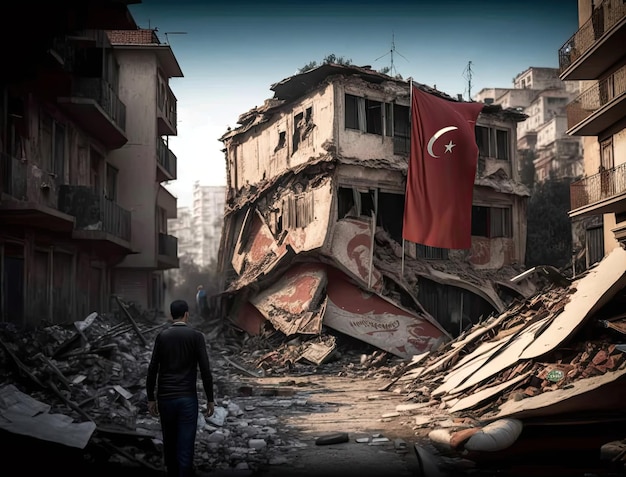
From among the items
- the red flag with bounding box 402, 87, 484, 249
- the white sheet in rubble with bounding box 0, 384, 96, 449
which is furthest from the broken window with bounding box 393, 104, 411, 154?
the white sheet in rubble with bounding box 0, 384, 96, 449

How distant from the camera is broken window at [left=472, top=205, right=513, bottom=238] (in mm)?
24453

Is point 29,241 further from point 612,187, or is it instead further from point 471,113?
point 612,187

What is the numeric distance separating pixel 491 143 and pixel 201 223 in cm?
7214

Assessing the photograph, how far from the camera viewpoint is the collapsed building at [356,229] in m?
19.3

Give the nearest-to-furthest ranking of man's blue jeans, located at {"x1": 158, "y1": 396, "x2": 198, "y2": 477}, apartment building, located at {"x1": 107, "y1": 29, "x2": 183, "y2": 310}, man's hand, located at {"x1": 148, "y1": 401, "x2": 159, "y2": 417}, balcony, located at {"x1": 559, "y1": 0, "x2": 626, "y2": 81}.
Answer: man's blue jeans, located at {"x1": 158, "y1": 396, "x2": 198, "y2": 477}, man's hand, located at {"x1": 148, "y1": 401, "x2": 159, "y2": 417}, balcony, located at {"x1": 559, "y1": 0, "x2": 626, "y2": 81}, apartment building, located at {"x1": 107, "y1": 29, "x2": 183, "y2": 310}

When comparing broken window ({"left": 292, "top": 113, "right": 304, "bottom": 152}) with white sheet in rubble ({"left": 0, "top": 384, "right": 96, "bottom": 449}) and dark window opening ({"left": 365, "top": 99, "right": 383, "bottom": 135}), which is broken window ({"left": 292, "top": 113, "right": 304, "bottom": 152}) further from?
white sheet in rubble ({"left": 0, "top": 384, "right": 96, "bottom": 449})

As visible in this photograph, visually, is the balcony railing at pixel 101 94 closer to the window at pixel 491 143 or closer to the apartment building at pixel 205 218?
the window at pixel 491 143

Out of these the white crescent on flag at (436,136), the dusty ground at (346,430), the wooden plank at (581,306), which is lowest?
the dusty ground at (346,430)

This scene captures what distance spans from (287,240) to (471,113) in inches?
296

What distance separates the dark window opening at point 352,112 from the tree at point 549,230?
606 inches

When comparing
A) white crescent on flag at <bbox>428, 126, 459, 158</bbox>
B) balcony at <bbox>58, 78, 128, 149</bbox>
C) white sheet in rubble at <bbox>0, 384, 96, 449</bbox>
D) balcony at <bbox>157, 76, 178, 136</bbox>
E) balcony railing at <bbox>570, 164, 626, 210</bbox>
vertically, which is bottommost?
white sheet in rubble at <bbox>0, 384, 96, 449</bbox>

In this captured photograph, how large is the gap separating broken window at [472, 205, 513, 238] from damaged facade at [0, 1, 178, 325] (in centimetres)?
1218

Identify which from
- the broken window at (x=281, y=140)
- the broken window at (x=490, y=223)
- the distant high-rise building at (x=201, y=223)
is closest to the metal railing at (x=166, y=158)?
the broken window at (x=281, y=140)

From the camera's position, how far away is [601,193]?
21.4 m
